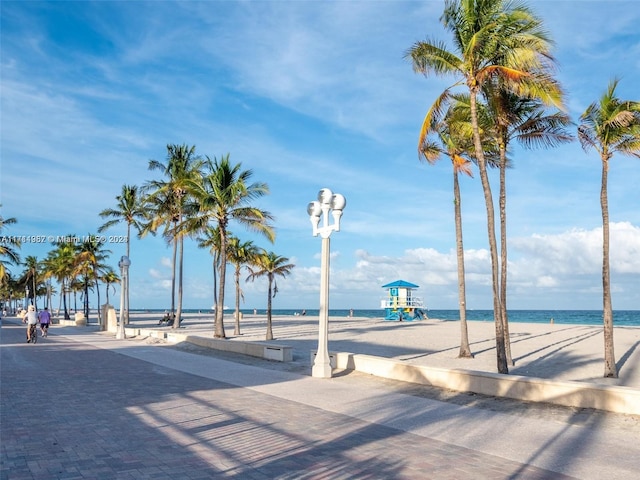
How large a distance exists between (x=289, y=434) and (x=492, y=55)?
1030 cm

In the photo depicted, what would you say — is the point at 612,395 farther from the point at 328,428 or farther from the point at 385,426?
the point at 328,428

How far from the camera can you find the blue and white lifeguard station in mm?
62812

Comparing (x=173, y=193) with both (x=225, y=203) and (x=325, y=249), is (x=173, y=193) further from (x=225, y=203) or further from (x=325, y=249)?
(x=325, y=249)

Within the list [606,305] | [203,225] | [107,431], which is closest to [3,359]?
[203,225]

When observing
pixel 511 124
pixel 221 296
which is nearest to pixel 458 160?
pixel 511 124

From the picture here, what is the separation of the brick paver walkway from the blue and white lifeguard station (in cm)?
5219

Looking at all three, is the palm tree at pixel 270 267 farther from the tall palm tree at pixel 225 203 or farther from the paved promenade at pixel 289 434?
the paved promenade at pixel 289 434

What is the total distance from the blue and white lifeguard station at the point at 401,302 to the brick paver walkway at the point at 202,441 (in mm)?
52190

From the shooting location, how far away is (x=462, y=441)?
24.2 feet

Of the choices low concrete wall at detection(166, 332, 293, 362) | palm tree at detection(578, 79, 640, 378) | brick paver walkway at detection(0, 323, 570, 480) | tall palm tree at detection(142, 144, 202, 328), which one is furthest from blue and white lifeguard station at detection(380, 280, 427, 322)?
brick paver walkway at detection(0, 323, 570, 480)

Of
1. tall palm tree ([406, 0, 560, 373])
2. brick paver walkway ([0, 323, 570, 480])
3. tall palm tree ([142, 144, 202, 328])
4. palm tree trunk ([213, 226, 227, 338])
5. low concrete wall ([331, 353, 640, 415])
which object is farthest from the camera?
tall palm tree ([142, 144, 202, 328])

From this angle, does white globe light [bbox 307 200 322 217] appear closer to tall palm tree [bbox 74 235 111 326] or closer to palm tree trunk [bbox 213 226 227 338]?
palm tree trunk [bbox 213 226 227 338]

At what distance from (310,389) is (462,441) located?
4.94 m

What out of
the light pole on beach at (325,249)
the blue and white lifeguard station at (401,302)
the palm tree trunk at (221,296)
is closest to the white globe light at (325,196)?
the light pole on beach at (325,249)
